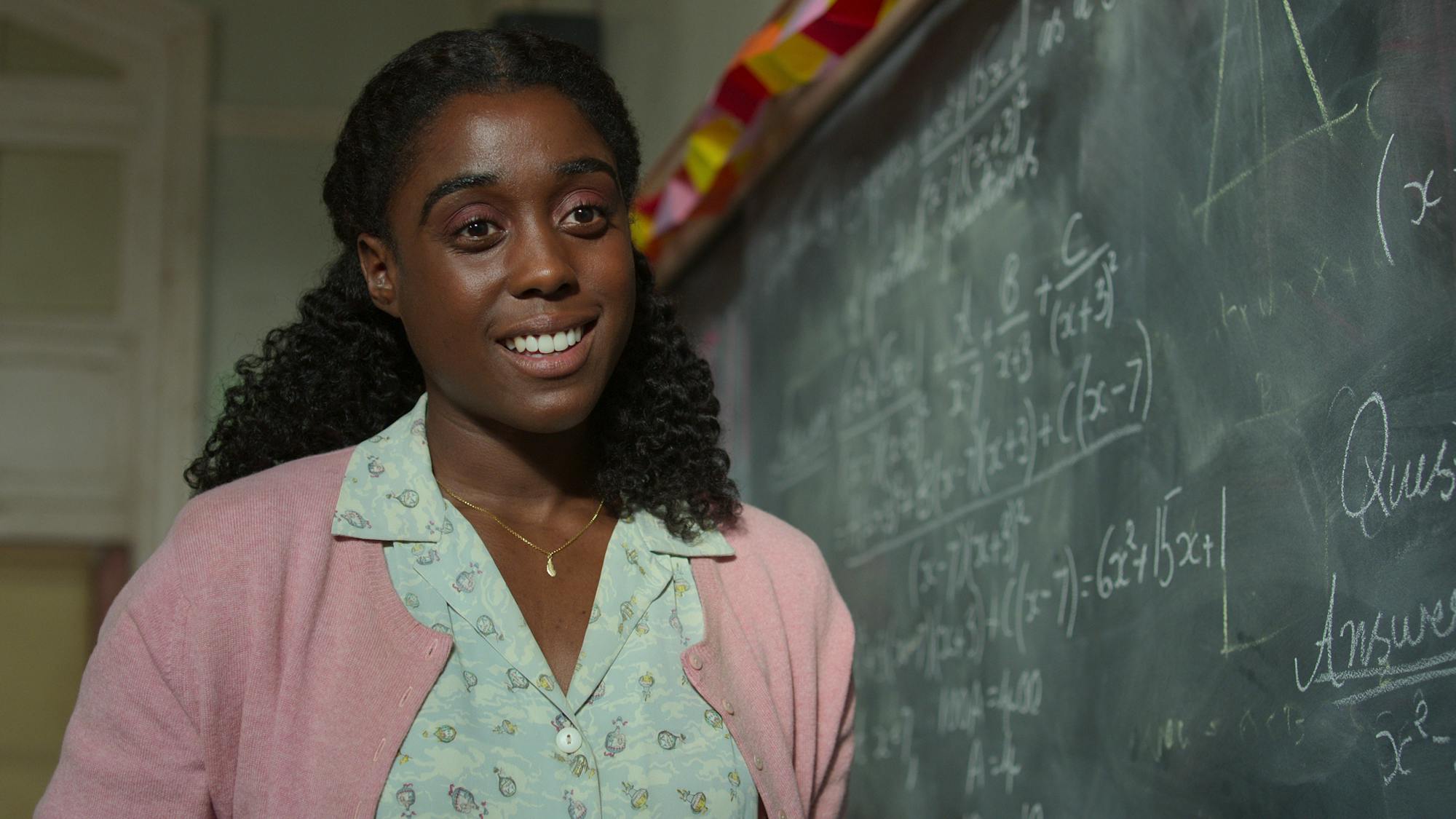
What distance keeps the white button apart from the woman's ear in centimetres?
40

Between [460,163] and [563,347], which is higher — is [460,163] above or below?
above

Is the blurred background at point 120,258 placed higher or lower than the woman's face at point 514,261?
higher

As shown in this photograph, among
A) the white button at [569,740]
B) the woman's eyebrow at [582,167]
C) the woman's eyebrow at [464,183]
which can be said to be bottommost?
the white button at [569,740]

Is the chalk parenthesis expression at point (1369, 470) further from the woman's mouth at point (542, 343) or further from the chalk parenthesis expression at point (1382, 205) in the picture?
the woman's mouth at point (542, 343)

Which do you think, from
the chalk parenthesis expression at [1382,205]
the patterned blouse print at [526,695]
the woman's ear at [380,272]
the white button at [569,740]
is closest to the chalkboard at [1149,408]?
the chalk parenthesis expression at [1382,205]

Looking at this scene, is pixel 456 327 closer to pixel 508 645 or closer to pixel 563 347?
pixel 563 347

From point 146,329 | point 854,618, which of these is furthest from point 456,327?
point 146,329

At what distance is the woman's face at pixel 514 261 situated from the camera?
4.36ft

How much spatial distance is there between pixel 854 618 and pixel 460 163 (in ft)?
4.34

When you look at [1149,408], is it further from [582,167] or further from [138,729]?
[138,729]

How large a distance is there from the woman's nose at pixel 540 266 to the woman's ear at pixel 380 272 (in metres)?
0.14

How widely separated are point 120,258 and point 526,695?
4085 mm

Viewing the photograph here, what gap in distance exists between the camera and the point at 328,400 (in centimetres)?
153

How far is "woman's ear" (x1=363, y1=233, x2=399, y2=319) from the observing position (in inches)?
55.6
